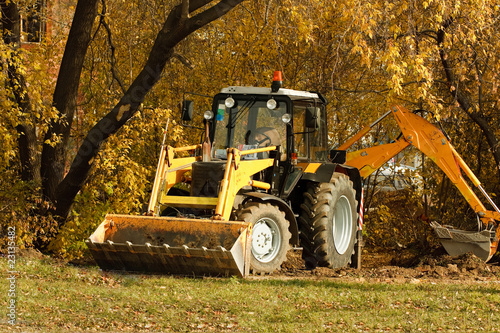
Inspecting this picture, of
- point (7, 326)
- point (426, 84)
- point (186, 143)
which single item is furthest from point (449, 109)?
point (7, 326)

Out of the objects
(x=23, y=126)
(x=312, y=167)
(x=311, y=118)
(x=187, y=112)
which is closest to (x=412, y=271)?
(x=312, y=167)

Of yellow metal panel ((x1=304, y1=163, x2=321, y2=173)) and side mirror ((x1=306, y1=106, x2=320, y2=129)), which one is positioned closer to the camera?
side mirror ((x1=306, y1=106, x2=320, y2=129))

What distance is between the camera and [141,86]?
38.9ft

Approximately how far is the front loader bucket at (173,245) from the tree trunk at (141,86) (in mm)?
2571

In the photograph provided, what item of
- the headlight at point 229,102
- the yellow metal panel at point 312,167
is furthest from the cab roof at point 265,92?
the yellow metal panel at point 312,167

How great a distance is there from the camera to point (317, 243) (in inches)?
437

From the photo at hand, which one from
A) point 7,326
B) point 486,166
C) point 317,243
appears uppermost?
point 486,166

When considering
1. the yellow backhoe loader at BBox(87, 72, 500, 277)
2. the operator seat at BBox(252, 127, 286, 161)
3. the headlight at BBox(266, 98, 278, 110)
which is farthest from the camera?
the operator seat at BBox(252, 127, 286, 161)

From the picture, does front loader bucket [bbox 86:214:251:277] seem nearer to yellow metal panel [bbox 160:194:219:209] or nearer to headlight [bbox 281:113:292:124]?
yellow metal panel [bbox 160:194:219:209]

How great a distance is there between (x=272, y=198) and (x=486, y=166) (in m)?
7.34

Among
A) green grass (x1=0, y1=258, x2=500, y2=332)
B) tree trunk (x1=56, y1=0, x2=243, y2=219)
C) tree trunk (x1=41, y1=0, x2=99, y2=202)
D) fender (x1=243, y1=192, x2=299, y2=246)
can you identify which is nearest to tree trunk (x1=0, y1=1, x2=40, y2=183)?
tree trunk (x1=41, y1=0, x2=99, y2=202)

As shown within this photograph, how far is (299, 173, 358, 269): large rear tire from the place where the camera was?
11109 mm

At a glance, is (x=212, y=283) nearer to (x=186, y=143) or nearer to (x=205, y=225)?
(x=205, y=225)

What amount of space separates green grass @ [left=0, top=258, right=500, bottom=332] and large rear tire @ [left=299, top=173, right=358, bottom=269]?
1166 millimetres
